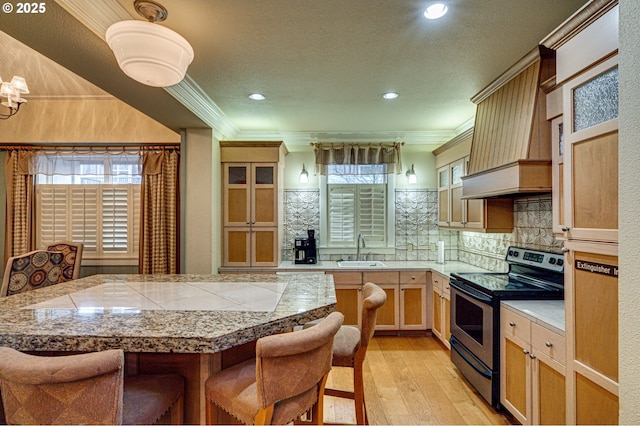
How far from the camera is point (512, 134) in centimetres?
240

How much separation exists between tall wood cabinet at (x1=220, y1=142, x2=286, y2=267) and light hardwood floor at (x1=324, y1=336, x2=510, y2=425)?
1.66 metres

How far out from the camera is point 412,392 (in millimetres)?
2693

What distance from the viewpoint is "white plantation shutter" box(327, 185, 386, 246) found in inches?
177

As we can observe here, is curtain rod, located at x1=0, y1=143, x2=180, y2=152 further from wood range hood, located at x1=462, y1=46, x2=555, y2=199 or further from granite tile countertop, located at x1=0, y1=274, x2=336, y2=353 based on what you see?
wood range hood, located at x1=462, y1=46, x2=555, y2=199

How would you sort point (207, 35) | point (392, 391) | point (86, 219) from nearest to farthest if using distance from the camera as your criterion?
point (207, 35) < point (392, 391) < point (86, 219)

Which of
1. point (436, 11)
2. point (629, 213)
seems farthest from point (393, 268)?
point (629, 213)

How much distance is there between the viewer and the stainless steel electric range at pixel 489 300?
7.63 feet

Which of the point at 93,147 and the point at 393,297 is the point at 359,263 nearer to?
the point at 393,297

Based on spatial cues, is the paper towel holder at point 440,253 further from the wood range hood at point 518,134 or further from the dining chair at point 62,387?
the dining chair at point 62,387

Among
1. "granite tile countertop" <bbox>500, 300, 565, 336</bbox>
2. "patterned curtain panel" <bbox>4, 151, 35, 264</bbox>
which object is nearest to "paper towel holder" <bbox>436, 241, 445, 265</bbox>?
"granite tile countertop" <bbox>500, 300, 565, 336</bbox>

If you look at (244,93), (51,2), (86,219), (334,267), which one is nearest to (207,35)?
(51,2)

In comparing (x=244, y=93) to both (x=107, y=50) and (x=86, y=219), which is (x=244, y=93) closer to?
(x=107, y=50)

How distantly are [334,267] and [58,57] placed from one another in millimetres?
3162

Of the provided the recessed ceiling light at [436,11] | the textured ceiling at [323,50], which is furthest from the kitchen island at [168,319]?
the recessed ceiling light at [436,11]
